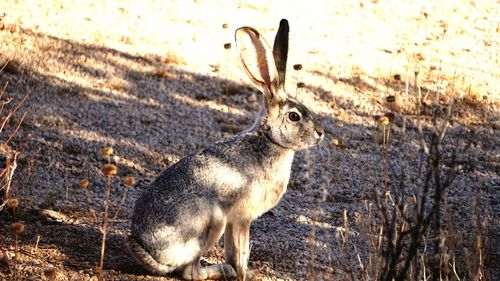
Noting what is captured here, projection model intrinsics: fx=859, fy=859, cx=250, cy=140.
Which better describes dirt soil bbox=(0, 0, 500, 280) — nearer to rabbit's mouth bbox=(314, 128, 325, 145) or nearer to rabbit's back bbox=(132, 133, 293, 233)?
rabbit's back bbox=(132, 133, 293, 233)

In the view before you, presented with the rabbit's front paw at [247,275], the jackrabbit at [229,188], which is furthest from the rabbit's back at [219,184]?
the rabbit's front paw at [247,275]

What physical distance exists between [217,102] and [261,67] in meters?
4.00

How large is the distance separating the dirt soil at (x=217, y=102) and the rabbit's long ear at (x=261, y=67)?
982 millimetres

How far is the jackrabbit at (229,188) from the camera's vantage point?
4.97 m

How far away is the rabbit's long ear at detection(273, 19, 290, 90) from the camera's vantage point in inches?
216

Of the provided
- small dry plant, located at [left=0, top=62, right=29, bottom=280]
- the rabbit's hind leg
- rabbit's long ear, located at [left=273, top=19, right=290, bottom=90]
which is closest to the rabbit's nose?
rabbit's long ear, located at [left=273, top=19, right=290, bottom=90]

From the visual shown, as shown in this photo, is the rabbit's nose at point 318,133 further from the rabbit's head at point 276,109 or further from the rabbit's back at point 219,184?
the rabbit's back at point 219,184

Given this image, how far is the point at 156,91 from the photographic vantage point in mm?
9422

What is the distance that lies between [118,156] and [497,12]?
24.1ft

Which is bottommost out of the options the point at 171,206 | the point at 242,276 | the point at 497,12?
the point at 242,276

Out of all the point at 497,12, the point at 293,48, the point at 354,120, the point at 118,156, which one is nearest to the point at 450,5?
the point at 497,12

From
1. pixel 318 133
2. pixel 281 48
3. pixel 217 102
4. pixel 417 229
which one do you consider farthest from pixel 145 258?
pixel 217 102

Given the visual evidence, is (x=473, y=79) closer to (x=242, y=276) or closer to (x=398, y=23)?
(x=398, y=23)

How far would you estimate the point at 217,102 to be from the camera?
9.43 m
